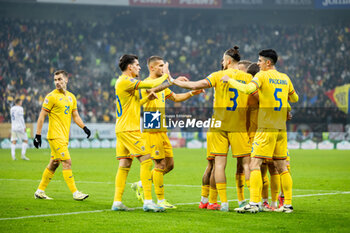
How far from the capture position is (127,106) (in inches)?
323

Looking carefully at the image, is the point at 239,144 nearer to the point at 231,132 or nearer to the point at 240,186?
the point at 231,132

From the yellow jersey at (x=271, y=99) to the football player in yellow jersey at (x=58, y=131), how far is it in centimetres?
397

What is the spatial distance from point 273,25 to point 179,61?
9.22 meters

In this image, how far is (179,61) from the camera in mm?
39688

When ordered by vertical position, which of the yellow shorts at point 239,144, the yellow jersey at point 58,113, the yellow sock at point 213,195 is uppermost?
the yellow jersey at point 58,113

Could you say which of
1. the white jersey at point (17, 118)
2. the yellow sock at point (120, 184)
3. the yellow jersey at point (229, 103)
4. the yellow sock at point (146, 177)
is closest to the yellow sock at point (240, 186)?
the yellow jersey at point (229, 103)

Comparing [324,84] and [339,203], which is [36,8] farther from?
[339,203]

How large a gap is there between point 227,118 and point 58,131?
12.0 feet

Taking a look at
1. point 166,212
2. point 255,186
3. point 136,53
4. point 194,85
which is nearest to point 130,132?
point 194,85

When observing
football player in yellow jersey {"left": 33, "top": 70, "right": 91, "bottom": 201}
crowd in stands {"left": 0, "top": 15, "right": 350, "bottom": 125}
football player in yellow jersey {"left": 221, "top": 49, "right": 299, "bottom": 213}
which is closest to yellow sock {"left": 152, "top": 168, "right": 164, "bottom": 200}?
football player in yellow jersey {"left": 221, "top": 49, "right": 299, "bottom": 213}

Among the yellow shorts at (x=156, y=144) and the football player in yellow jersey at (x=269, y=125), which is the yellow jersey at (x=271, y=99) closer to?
the football player in yellow jersey at (x=269, y=125)

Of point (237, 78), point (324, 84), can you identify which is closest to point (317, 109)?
point (324, 84)

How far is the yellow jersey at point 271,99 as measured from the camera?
791 centimetres

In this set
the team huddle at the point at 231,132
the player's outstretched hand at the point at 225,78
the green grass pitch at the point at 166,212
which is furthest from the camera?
the team huddle at the point at 231,132
